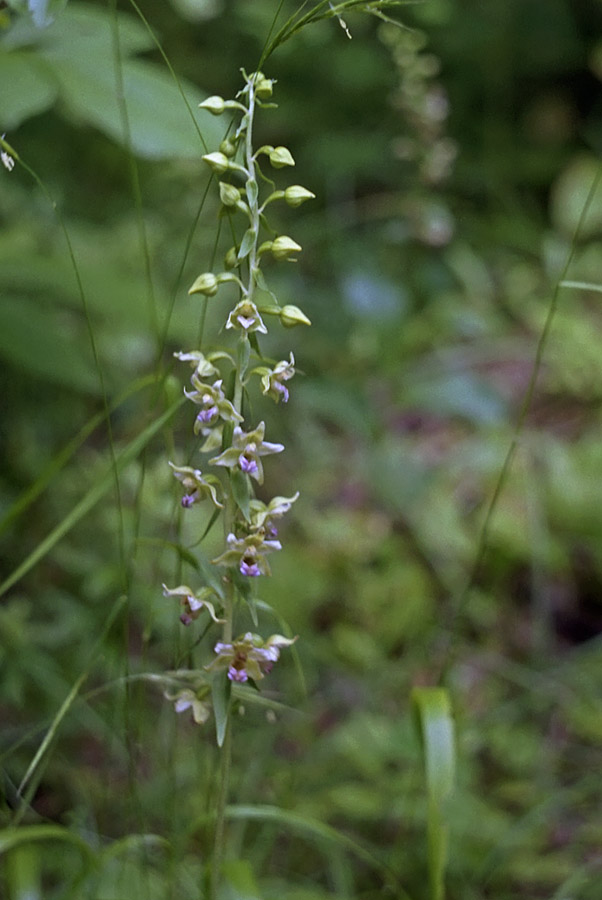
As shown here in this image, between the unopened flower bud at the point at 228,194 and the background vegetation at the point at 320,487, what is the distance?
0.12 m

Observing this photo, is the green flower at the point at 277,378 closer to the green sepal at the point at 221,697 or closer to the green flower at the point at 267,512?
the green flower at the point at 267,512

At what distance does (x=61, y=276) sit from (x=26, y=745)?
80 centimetres

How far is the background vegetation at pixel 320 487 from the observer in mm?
1312

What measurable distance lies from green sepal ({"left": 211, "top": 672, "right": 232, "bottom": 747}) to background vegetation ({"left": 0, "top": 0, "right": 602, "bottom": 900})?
4.1 inches

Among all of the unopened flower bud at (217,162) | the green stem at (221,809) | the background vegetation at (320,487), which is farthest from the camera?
the background vegetation at (320,487)

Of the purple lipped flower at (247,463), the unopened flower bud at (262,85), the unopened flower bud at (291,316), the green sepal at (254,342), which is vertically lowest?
the purple lipped flower at (247,463)

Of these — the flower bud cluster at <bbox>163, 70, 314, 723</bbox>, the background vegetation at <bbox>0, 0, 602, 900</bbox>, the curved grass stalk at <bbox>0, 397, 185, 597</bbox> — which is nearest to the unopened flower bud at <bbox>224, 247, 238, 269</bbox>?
the flower bud cluster at <bbox>163, 70, 314, 723</bbox>

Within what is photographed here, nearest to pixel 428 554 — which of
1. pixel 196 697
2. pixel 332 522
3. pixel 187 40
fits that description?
pixel 332 522

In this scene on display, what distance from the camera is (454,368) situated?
2.64 m

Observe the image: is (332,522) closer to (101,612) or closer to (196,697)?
(101,612)

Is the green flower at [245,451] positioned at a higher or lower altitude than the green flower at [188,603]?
higher

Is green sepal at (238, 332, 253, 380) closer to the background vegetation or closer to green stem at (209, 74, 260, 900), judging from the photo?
green stem at (209, 74, 260, 900)

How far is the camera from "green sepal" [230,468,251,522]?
2.71 ft

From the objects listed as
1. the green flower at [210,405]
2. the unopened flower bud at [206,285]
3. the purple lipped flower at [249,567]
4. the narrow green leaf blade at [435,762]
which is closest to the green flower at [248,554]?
the purple lipped flower at [249,567]
